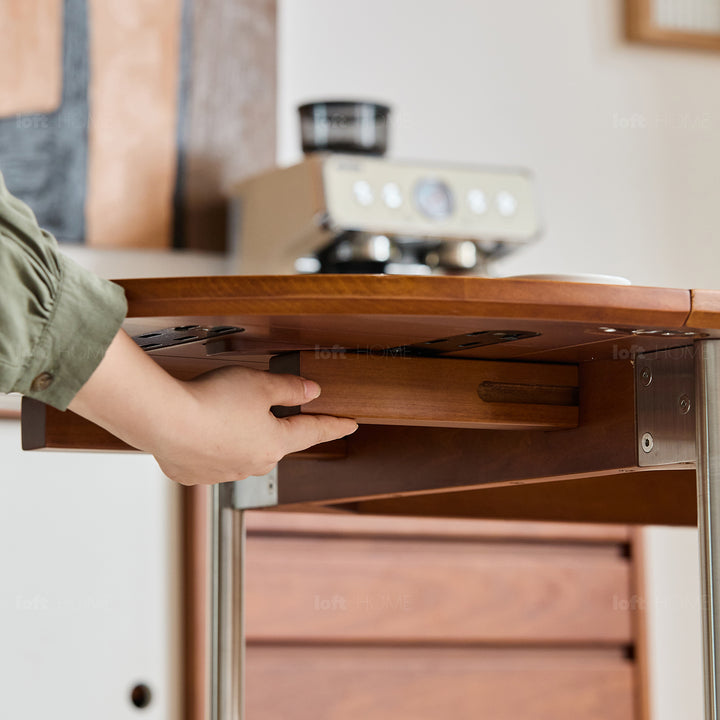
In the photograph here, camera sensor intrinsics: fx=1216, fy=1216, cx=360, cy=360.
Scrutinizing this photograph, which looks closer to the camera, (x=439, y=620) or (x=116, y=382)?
(x=116, y=382)

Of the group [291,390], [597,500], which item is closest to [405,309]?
[291,390]

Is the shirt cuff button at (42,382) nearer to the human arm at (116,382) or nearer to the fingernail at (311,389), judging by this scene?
the human arm at (116,382)

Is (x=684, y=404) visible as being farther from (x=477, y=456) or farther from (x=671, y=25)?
(x=671, y=25)

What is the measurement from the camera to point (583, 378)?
2.85 feet

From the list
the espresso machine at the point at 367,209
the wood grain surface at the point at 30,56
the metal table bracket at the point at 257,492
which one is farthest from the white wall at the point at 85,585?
the metal table bracket at the point at 257,492

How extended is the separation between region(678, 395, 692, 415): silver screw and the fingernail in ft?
0.76

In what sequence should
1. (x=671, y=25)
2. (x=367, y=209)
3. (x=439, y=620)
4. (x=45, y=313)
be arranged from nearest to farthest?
(x=45, y=313) < (x=367, y=209) < (x=439, y=620) < (x=671, y=25)

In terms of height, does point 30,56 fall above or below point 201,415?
above

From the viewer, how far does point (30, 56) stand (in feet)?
7.28

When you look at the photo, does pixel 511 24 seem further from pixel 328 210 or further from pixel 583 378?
pixel 583 378

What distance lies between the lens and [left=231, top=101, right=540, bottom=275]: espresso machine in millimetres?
2076

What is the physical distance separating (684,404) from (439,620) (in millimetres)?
1576

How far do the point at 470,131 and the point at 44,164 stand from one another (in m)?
0.94

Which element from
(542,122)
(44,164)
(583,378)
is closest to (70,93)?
(44,164)
